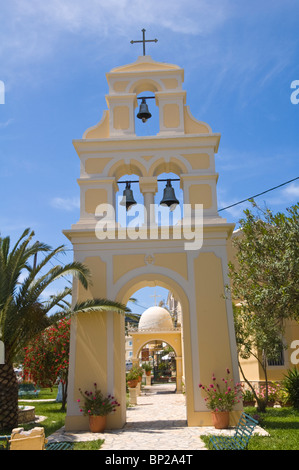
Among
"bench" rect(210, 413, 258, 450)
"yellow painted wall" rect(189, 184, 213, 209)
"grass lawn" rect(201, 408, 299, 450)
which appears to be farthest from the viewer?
"yellow painted wall" rect(189, 184, 213, 209)

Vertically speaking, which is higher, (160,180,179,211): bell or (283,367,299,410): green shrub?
(160,180,179,211): bell

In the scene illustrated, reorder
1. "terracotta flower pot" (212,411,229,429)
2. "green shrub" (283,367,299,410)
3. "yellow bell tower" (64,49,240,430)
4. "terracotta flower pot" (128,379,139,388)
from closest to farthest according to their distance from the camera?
"terracotta flower pot" (212,411,229,429), "yellow bell tower" (64,49,240,430), "green shrub" (283,367,299,410), "terracotta flower pot" (128,379,139,388)

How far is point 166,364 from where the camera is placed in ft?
156

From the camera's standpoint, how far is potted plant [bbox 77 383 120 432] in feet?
40.4

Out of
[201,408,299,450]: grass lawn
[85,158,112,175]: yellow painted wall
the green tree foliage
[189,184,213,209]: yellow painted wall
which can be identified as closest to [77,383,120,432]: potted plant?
[201,408,299,450]: grass lawn

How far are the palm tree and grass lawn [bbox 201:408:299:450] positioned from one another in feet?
16.8

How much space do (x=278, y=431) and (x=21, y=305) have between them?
26.6 feet

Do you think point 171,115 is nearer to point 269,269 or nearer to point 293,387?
point 269,269

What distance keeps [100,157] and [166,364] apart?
36.7 metres

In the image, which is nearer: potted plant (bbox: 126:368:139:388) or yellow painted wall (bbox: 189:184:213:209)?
yellow painted wall (bbox: 189:184:213:209)

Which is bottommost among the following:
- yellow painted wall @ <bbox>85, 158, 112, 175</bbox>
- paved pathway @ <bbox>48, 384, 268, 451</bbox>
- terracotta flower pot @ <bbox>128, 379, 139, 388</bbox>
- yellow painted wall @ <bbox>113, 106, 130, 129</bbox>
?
paved pathway @ <bbox>48, 384, 268, 451</bbox>

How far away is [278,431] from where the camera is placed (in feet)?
38.4

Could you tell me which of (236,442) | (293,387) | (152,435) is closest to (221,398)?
(152,435)

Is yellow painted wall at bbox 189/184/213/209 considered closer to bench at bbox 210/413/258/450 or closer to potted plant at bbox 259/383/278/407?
bench at bbox 210/413/258/450
